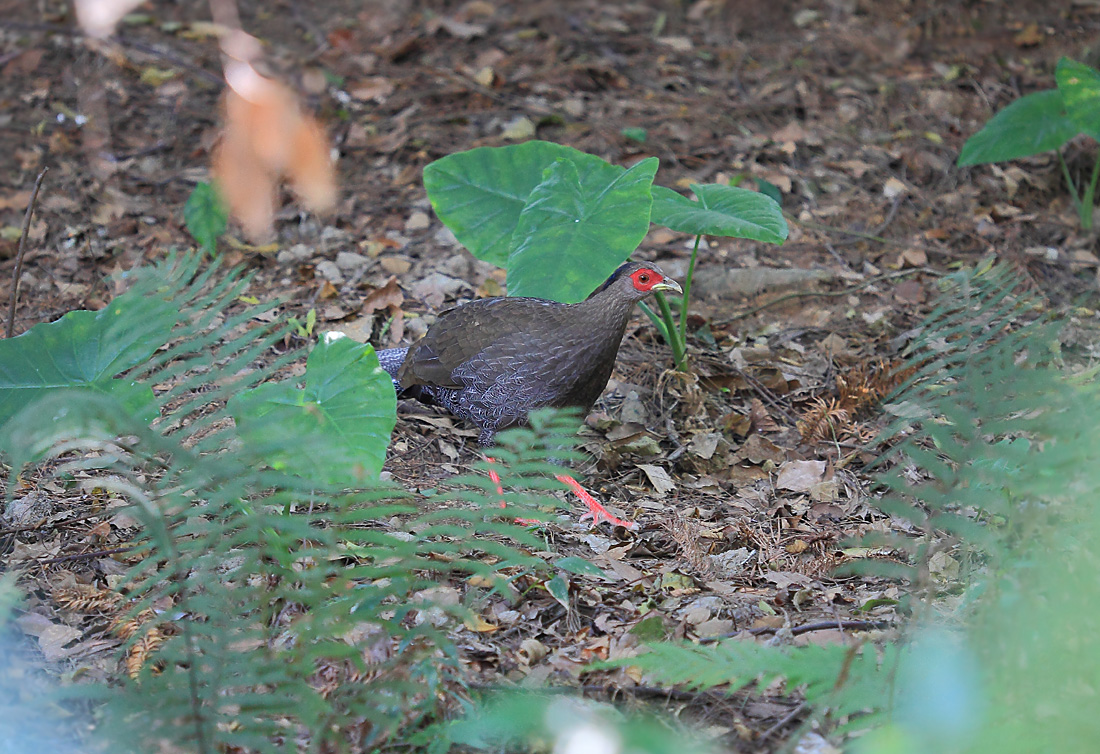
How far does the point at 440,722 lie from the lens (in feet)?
6.08

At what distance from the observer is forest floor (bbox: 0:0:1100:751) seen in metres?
2.62

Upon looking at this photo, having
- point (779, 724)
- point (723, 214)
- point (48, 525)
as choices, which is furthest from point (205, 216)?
point (779, 724)

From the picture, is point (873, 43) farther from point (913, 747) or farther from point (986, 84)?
point (913, 747)

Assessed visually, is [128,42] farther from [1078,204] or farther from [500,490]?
[1078,204]

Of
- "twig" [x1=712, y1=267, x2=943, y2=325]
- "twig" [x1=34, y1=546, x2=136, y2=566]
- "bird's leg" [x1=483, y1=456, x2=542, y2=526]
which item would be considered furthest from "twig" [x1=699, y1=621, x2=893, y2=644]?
"twig" [x1=712, y1=267, x2=943, y2=325]

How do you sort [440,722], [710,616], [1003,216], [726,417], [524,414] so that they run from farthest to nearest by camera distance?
[1003,216]
[726,417]
[524,414]
[710,616]
[440,722]

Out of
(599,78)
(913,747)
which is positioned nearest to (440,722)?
(913,747)

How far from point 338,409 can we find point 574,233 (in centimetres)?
122

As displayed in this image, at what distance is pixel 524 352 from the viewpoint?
136 inches

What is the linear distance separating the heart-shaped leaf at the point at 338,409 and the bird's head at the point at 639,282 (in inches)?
43.1

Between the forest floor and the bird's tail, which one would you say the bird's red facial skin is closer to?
the forest floor

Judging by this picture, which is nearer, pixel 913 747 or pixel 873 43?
pixel 913 747

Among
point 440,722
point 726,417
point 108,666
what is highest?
point 440,722

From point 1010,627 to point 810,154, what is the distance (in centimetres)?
457
